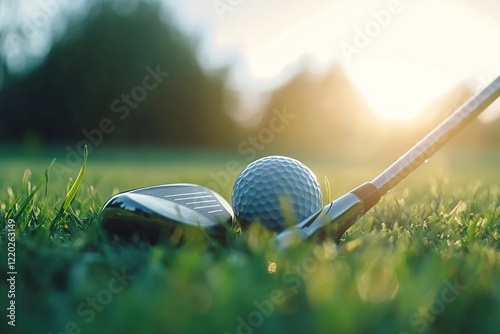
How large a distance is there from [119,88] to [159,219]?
68.1ft

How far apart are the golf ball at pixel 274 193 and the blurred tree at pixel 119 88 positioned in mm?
20091

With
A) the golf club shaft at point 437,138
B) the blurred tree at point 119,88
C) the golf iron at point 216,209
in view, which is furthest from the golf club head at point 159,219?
the blurred tree at point 119,88

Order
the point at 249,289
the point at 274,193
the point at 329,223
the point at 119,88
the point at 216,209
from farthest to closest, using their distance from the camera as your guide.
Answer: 1. the point at 119,88
2. the point at 274,193
3. the point at 216,209
4. the point at 329,223
5. the point at 249,289

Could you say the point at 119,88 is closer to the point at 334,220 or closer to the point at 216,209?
the point at 216,209

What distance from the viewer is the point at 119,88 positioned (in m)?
21.9

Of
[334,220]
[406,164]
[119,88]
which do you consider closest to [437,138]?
[406,164]

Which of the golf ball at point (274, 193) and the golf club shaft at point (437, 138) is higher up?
the golf club shaft at point (437, 138)

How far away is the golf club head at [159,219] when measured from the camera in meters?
2.08

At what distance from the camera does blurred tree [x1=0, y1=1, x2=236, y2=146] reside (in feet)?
70.6

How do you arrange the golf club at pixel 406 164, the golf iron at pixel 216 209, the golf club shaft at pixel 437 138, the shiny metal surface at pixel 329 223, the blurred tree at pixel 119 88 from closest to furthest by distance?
1. the shiny metal surface at pixel 329 223
2. the golf iron at pixel 216 209
3. the golf club at pixel 406 164
4. the golf club shaft at pixel 437 138
5. the blurred tree at pixel 119 88

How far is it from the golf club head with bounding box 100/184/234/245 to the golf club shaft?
814 millimetres

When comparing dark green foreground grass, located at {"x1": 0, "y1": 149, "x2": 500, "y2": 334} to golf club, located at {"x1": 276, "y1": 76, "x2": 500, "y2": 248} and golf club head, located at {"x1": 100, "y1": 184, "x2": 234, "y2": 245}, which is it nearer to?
golf club head, located at {"x1": 100, "y1": 184, "x2": 234, "y2": 245}

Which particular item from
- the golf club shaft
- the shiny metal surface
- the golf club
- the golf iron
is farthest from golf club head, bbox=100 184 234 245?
the golf club shaft

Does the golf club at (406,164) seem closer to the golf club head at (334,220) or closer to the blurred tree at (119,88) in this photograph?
the golf club head at (334,220)
